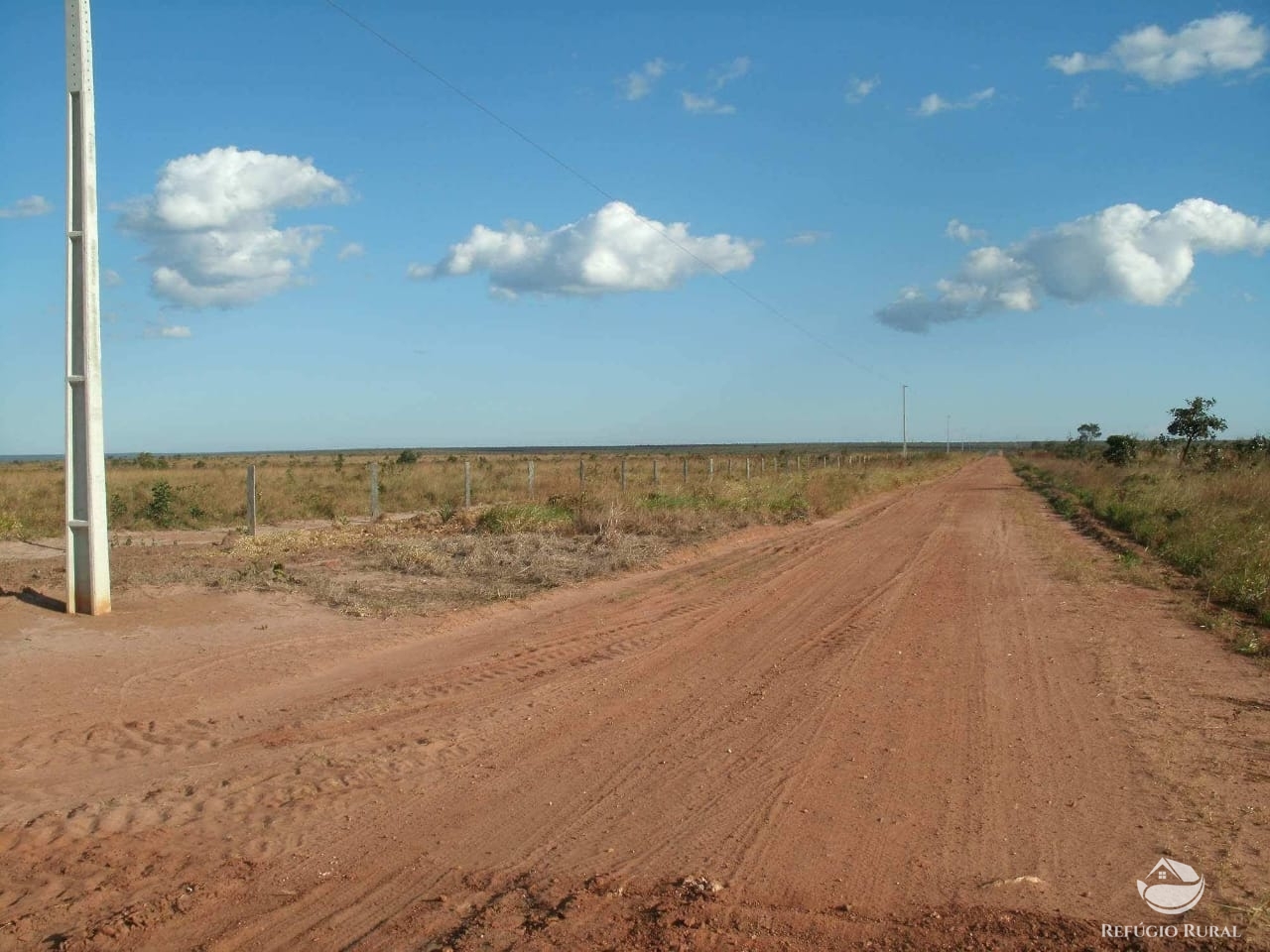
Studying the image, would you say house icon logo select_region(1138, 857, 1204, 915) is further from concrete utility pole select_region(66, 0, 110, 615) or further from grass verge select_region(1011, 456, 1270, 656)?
concrete utility pole select_region(66, 0, 110, 615)

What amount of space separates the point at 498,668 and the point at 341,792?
3.43m

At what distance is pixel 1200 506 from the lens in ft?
75.6

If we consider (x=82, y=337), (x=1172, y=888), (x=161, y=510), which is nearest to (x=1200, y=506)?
(x=1172, y=888)

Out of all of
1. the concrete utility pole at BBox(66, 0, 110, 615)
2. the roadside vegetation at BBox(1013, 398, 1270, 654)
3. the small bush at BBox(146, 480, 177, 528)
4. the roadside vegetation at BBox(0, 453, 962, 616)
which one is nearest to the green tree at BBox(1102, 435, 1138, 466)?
the roadside vegetation at BBox(1013, 398, 1270, 654)

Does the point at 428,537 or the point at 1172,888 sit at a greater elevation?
the point at 428,537

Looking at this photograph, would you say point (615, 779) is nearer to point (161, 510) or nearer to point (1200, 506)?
point (1200, 506)

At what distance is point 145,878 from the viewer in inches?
193

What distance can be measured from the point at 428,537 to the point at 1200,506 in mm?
17902

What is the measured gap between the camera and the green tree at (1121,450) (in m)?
50.8

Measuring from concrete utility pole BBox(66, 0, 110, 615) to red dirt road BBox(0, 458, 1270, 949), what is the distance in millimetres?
761

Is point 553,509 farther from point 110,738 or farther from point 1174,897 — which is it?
point 1174,897

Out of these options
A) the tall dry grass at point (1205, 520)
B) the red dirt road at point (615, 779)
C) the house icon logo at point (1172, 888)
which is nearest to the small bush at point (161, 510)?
the red dirt road at point (615, 779)

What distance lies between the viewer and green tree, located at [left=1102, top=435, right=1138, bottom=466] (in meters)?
50.8

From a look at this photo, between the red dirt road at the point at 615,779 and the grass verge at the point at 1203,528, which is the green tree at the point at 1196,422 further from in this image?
the red dirt road at the point at 615,779
